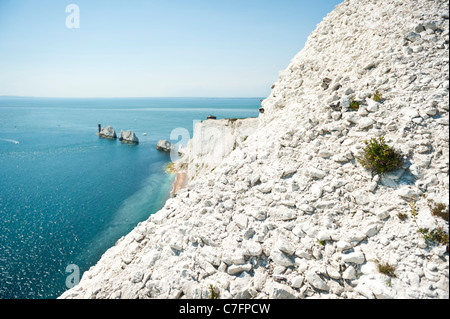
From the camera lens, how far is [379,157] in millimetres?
9312

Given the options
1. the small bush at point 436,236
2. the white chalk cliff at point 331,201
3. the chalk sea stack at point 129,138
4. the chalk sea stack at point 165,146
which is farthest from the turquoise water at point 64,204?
the small bush at point 436,236

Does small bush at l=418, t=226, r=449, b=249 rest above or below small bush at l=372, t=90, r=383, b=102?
below

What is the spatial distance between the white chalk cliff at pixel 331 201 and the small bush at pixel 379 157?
0.99ft

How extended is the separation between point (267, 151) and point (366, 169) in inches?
206

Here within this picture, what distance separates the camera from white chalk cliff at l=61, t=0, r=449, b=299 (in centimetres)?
796

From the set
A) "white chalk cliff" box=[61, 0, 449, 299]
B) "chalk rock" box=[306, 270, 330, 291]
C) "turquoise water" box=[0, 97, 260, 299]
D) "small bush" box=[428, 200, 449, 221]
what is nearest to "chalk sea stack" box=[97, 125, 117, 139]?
"turquoise water" box=[0, 97, 260, 299]

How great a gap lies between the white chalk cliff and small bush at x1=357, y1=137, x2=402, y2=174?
0.30 metres

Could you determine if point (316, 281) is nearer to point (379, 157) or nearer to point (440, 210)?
point (440, 210)

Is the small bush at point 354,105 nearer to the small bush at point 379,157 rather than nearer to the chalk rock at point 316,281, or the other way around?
the small bush at point 379,157

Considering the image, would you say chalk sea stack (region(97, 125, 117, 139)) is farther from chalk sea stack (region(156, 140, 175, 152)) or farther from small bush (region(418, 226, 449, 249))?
small bush (region(418, 226, 449, 249))

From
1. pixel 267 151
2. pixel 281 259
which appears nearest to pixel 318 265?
pixel 281 259

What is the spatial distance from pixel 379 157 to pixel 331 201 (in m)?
2.73
